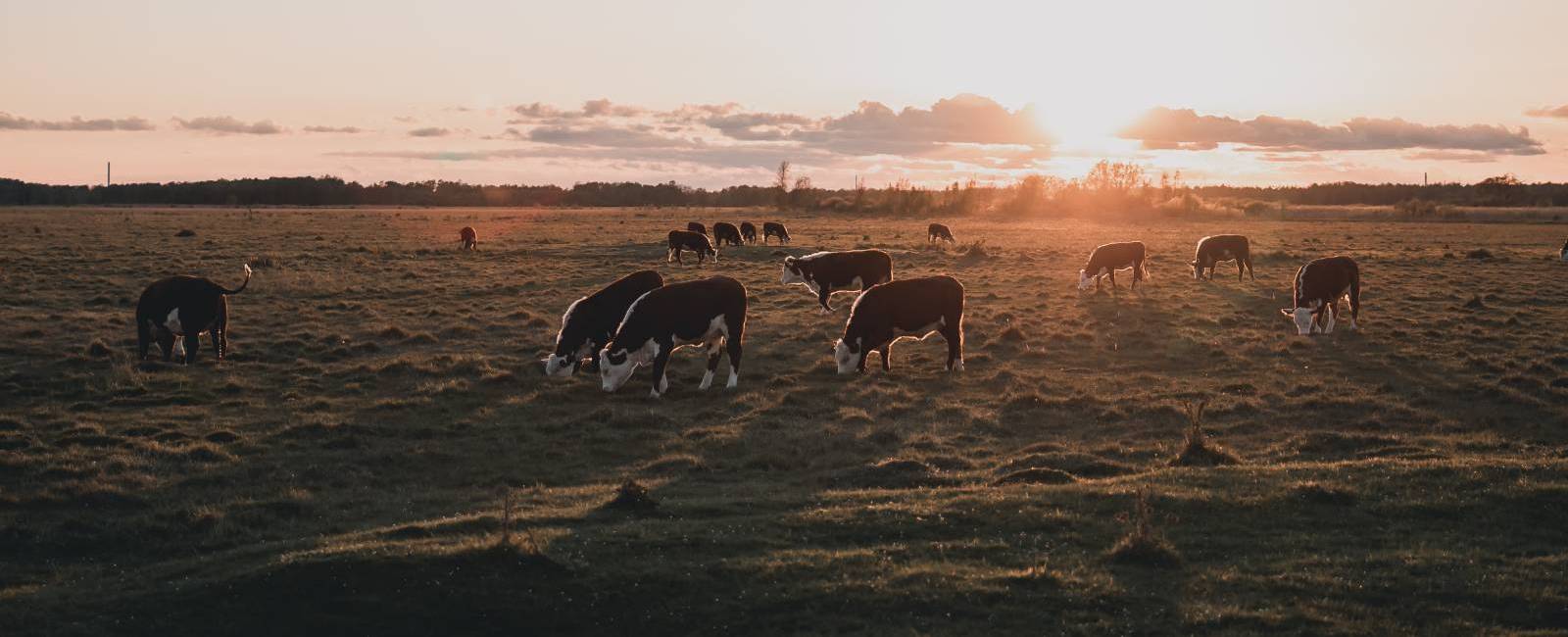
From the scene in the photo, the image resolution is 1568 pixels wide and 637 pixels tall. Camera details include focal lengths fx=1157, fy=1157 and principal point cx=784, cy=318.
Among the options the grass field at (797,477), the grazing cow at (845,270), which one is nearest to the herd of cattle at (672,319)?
the grass field at (797,477)

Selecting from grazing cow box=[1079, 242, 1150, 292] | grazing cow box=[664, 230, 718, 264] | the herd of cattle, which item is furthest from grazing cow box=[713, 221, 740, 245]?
the herd of cattle

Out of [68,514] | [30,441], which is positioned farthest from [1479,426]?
[30,441]

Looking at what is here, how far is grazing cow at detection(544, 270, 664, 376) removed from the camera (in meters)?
19.1

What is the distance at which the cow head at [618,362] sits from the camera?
17719mm

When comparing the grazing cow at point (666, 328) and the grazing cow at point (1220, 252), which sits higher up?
the grazing cow at point (1220, 252)

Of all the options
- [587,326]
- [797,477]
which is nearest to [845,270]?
[587,326]

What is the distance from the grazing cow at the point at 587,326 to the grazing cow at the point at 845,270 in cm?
900

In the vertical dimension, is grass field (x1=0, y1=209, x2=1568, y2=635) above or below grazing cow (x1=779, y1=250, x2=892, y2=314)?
below

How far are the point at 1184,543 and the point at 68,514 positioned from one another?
35.5ft

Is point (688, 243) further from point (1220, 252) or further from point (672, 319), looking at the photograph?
point (672, 319)

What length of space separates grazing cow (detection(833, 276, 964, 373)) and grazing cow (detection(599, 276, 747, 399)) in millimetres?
2100

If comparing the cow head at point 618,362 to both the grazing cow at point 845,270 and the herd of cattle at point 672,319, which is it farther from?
the grazing cow at point 845,270

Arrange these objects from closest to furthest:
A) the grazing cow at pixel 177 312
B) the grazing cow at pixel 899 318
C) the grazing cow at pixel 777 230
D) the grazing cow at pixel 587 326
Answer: the grazing cow at pixel 587 326, the grazing cow at pixel 899 318, the grazing cow at pixel 177 312, the grazing cow at pixel 777 230

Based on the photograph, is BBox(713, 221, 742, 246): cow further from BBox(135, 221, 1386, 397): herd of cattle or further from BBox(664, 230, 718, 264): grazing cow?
BBox(135, 221, 1386, 397): herd of cattle
